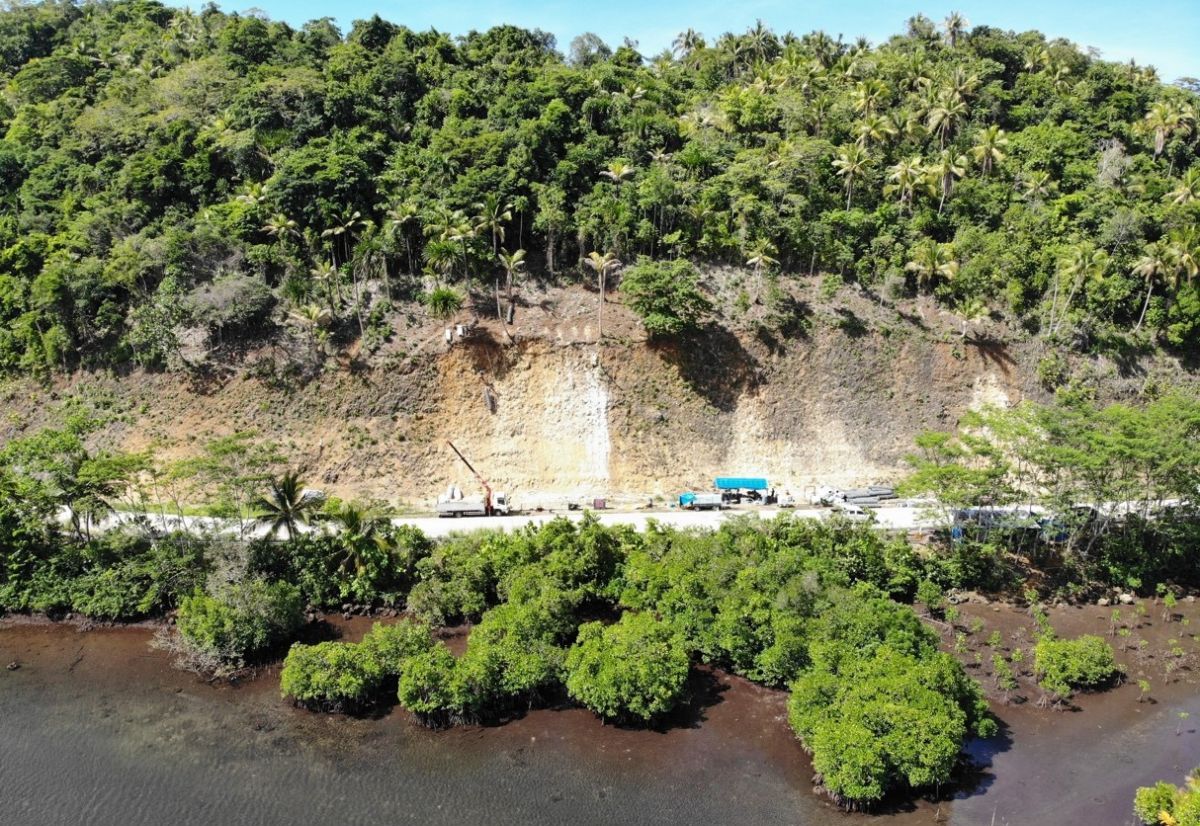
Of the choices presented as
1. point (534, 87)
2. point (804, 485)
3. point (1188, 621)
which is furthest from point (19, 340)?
point (1188, 621)

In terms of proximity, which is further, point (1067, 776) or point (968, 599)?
point (968, 599)

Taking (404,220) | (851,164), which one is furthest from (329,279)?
(851,164)

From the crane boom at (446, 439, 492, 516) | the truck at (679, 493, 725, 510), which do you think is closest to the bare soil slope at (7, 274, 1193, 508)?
the crane boom at (446, 439, 492, 516)

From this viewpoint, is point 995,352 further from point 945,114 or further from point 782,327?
point 945,114

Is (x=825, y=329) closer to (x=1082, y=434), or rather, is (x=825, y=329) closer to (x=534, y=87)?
(x=1082, y=434)

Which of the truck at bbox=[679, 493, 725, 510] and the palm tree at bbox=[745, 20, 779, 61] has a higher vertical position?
the palm tree at bbox=[745, 20, 779, 61]

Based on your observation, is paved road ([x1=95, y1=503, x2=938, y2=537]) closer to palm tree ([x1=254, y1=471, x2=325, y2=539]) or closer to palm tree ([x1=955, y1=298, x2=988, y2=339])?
palm tree ([x1=254, y1=471, x2=325, y2=539])
